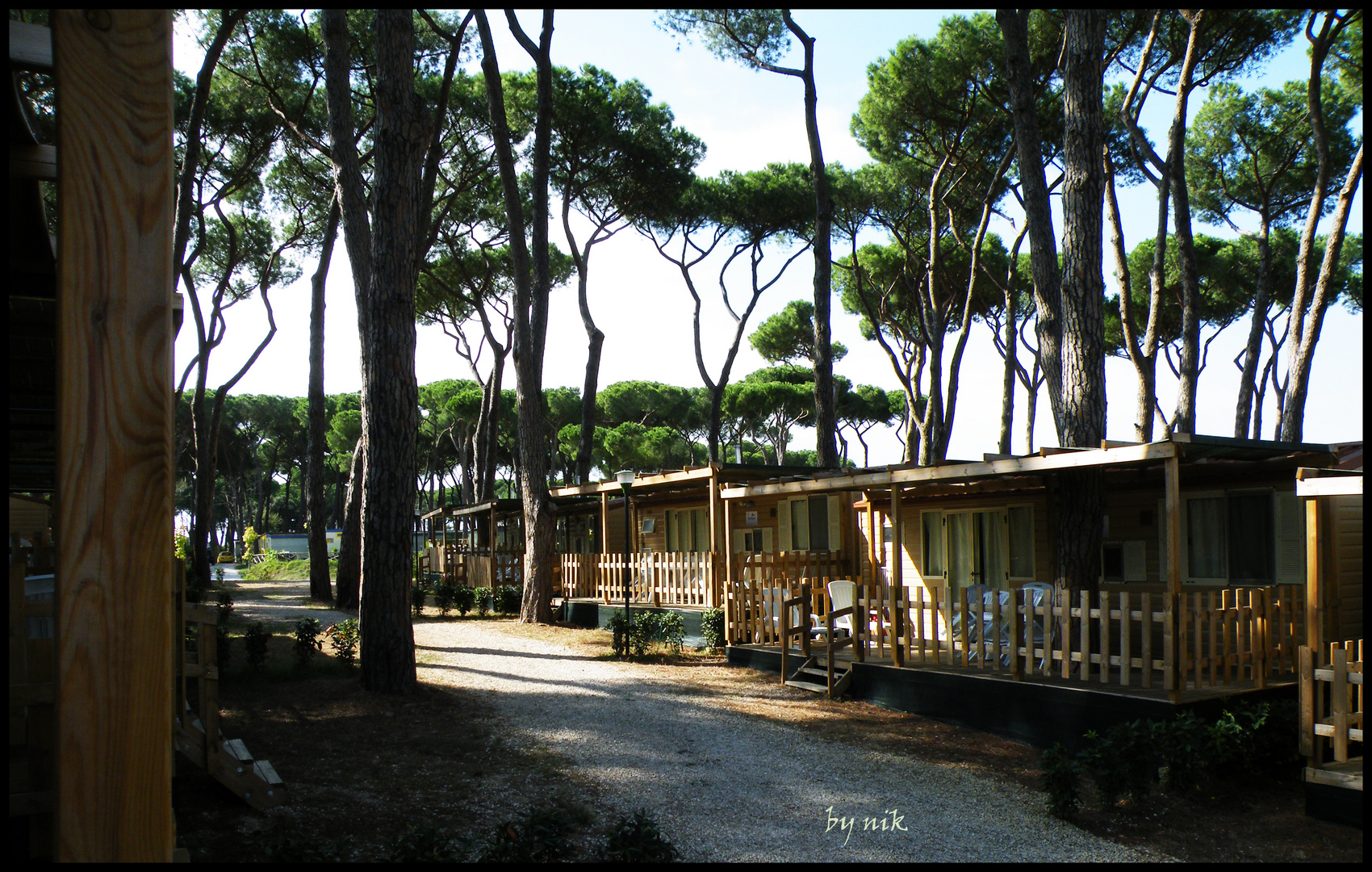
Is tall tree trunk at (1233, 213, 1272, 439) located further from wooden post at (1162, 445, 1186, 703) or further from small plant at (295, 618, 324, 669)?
small plant at (295, 618, 324, 669)

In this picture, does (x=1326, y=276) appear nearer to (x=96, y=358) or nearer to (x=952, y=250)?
(x=952, y=250)

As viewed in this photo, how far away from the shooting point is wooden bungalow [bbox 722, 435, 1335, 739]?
809cm

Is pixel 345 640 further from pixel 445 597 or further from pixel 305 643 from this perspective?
pixel 445 597

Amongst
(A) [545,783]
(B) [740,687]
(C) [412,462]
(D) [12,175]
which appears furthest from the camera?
(B) [740,687]

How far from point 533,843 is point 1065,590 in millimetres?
5818

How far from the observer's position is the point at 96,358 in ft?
6.17

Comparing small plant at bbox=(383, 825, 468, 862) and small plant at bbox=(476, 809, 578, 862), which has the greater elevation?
small plant at bbox=(383, 825, 468, 862)

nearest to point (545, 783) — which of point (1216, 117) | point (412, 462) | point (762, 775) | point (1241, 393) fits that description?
point (762, 775)

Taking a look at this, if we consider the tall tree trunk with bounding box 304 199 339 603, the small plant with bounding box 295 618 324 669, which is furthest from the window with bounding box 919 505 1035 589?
the tall tree trunk with bounding box 304 199 339 603

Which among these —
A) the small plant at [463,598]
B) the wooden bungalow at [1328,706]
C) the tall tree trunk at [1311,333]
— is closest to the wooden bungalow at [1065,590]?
the wooden bungalow at [1328,706]

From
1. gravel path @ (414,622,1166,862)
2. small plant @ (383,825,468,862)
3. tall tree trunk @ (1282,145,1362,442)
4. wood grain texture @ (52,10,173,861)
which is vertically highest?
Answer: tall tree trunk @ (1282,145,1362,442)

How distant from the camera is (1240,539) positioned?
34.5 ft

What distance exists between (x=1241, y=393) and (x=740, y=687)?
44.2 feet

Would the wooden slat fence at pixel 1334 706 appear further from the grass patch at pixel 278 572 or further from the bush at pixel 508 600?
the grass patch at pixel 278 572
